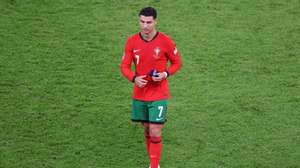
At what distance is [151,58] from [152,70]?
14cm

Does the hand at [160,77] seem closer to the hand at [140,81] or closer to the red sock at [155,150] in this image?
the hand at [140,81]

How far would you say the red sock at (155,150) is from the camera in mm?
7988

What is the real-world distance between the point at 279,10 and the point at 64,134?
559 cm

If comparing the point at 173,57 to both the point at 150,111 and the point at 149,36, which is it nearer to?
the point at 149,36

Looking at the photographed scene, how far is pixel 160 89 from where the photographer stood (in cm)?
791

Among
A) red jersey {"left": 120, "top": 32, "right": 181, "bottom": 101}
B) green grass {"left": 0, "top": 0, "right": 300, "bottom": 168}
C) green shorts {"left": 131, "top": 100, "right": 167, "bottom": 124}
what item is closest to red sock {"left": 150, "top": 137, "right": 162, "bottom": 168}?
green shorts {"left": 131, "top": 100, "right": 167, "bottom": 124}

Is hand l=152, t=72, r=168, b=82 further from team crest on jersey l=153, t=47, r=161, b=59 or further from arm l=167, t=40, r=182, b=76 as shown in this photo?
team crest on jersey l=153, t=47, r=161, b=59

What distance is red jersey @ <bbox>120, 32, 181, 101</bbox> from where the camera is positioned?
7789 mm

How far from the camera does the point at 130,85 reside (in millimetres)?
10422

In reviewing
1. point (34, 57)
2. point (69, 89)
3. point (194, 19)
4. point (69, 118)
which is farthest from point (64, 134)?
point (194, 19)

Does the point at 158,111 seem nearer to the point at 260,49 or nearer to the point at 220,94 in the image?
the point at 220,94

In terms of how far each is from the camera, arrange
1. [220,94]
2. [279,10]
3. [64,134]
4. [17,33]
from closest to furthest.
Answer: [64,134]
[220,94]
[17,33]
[279,10]

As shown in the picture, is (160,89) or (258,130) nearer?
(160,89)

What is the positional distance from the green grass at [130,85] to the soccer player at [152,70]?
0.75 m
